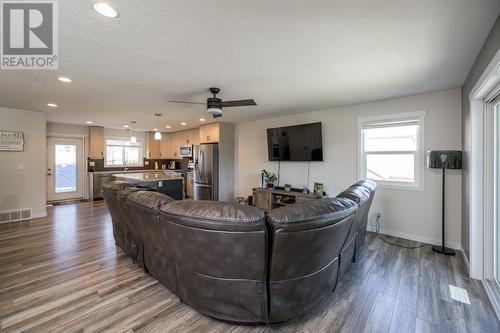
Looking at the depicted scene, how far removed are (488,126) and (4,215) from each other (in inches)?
317

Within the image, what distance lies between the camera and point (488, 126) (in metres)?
2.37

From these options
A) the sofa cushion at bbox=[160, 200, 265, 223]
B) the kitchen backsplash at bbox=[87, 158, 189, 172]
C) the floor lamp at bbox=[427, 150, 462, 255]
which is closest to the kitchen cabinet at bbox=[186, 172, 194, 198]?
the kitchen backsplash at bbox=[87, 158, 189, 172]

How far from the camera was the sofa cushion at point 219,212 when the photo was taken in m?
1.54

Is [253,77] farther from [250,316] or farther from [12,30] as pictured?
[250,316]

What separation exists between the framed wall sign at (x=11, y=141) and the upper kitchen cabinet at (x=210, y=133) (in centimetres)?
397

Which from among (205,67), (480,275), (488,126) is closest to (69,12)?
(205,67)

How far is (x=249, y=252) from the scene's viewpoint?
1551 millimetres

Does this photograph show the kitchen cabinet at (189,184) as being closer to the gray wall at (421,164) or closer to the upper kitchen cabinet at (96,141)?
the upper kitchen cabinet at (96,141)

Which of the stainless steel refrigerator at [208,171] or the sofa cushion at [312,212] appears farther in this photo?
the stainless steel refrigerator at [208,171]

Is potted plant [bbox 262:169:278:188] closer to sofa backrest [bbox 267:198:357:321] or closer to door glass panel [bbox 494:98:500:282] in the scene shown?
sofa backrest [bbox 267:198:357:321]

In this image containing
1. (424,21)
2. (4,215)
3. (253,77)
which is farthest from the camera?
(4,215)

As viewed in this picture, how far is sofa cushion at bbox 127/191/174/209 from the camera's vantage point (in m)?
1.93

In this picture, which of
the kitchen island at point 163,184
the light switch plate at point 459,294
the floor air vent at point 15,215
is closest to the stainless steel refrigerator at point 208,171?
the kitchen island at point 163,184

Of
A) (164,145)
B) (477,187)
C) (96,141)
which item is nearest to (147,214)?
(477,187)
